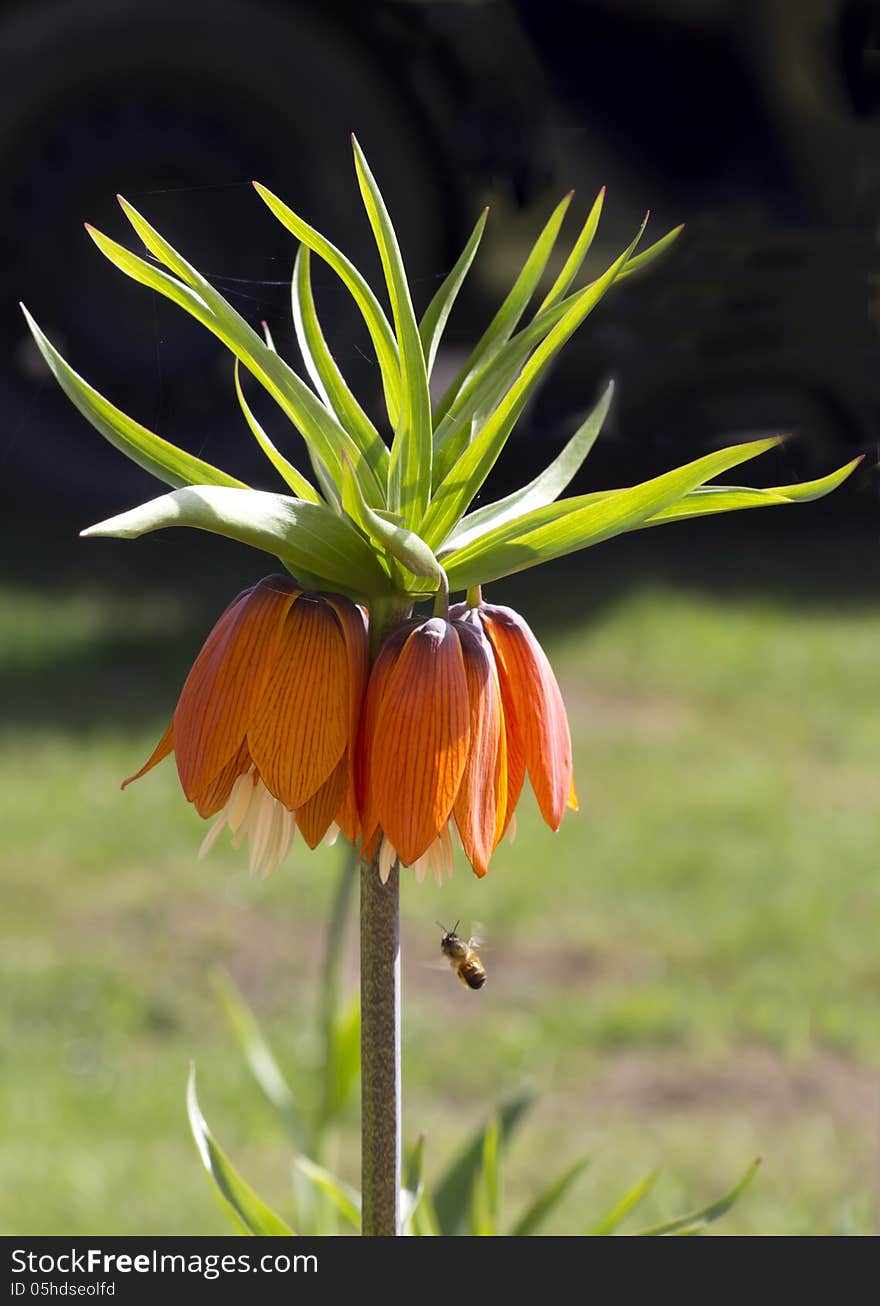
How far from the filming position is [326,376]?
2.00 ft

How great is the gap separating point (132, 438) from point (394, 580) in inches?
4.0

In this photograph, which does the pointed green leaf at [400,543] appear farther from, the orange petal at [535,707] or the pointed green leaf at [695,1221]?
the pointed green leaf at [695,1221]

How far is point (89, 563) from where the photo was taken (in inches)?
168

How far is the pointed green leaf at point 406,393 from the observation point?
544 millimetres

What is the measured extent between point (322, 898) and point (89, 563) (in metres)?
1.69

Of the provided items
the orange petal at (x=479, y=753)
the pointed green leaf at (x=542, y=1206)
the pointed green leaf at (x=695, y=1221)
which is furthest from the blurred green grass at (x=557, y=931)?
the orange petal at (x=479, y=753)

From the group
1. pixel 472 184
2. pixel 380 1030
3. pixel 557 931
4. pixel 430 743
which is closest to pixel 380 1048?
pixel 380 1030

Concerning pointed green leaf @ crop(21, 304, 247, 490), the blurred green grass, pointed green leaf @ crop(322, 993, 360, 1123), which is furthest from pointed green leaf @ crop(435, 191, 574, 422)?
the blurred green grass

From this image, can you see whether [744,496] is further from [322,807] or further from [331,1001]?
[331,1001]

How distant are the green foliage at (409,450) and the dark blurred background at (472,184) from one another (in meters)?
0.06

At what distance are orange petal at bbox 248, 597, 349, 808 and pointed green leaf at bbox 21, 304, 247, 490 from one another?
0.18 ft

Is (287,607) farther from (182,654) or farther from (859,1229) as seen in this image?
(182,654)

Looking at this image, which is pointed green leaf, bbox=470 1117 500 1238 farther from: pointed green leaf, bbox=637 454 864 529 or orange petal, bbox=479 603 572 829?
pointed green leaf, bbox=637 454 864 529

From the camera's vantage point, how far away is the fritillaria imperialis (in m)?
0.53
